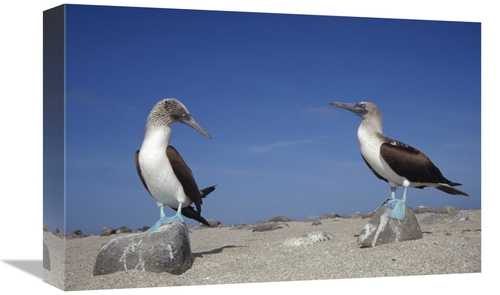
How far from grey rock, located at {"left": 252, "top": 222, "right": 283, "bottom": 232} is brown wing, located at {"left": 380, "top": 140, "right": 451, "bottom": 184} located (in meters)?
1.69

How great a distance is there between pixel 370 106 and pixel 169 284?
362 cm

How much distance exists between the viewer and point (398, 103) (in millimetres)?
10820

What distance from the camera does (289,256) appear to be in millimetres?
10078

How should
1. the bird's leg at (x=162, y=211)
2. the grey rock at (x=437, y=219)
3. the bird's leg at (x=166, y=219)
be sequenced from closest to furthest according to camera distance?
the bird's leg at (x=166, y=219), the bird's leg at (x=162, y=211), the grey rock at (x=437, y=219)

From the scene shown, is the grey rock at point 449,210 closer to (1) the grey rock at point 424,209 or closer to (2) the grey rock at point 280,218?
(1) the grey rock at point 424,209

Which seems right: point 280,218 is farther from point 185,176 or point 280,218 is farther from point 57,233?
point 57,233

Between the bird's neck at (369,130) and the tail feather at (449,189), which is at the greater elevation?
the bird's neck at (369,130)

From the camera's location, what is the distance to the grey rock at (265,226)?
10414 mm

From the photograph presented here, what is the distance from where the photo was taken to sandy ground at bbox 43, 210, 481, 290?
9.08 metres

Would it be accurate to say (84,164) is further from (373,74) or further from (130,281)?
(373,74)

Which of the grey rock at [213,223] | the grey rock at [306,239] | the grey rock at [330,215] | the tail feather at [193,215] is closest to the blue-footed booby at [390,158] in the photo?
the grey rock at [330,215]

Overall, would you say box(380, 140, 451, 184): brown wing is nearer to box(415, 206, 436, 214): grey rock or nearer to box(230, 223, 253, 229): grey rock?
box(415, 206, 436, 214): grey rock

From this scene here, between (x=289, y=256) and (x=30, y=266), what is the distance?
11.8 ft

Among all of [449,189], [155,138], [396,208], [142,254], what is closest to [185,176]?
[155,138]
